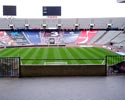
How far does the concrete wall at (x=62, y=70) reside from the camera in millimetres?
12148

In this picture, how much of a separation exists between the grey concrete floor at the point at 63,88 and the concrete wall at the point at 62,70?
1.69ft

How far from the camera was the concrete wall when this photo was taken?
12.1m

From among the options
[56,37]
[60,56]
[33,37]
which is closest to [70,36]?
[56,37]

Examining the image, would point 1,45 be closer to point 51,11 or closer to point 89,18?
point 51,11

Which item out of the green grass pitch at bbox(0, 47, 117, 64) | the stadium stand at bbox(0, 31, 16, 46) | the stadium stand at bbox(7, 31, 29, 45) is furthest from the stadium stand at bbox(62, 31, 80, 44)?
the green grass pitch at bbox(0, 47, 117, 64)

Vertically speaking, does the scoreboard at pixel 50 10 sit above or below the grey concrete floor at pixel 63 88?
above

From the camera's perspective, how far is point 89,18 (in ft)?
145

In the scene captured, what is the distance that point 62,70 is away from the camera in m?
12.2

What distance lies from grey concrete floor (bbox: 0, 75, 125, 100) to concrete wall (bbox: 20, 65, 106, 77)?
1.69ft

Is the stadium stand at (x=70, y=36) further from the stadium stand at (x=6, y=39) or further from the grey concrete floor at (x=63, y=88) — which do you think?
the grey concrete floor at (x=63, y=88)

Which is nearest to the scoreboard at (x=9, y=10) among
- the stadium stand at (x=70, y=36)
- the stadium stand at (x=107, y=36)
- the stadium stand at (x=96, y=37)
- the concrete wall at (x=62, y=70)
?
the stadium stand at (x=70, y=36)

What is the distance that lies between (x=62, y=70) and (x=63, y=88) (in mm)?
2630

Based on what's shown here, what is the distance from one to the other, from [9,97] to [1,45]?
3133 centimetres

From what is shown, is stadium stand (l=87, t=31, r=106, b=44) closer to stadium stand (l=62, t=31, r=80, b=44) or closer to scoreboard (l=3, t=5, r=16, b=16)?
stadium stand (l=62, t=31, r=80, b=44)
